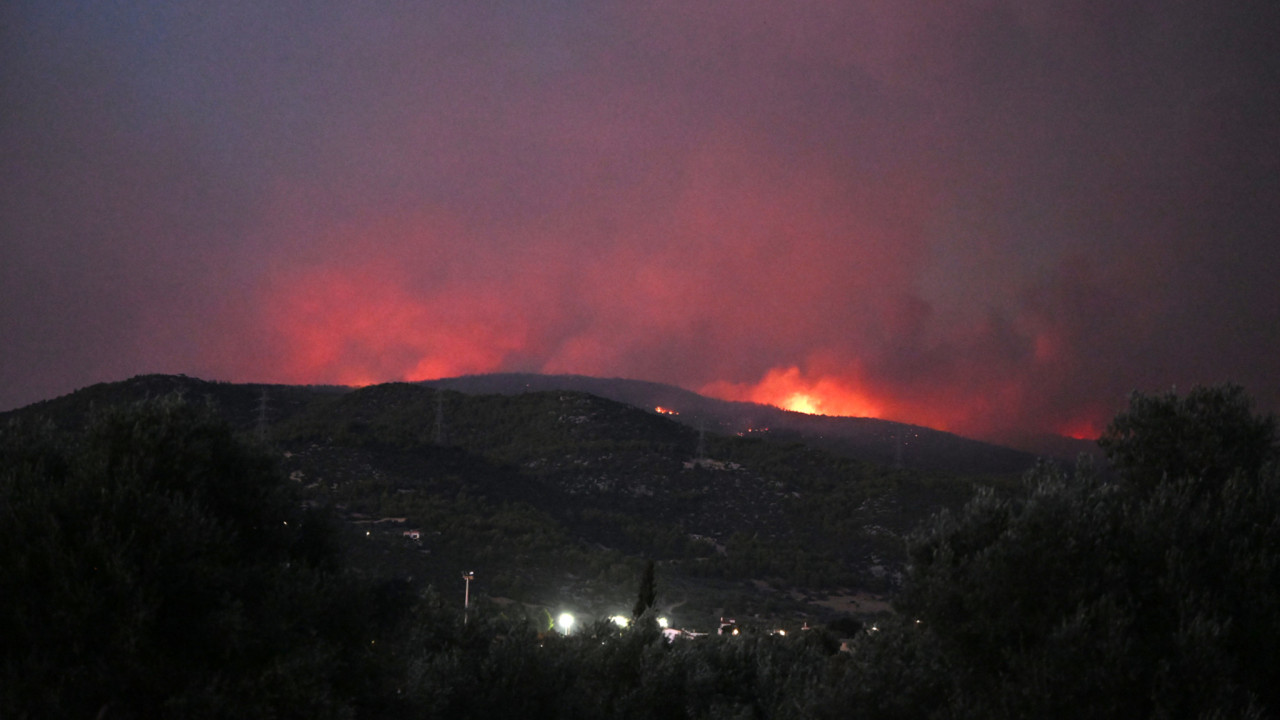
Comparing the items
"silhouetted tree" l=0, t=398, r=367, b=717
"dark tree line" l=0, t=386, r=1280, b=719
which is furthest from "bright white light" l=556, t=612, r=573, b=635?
"silhouetted tree" l=0, t=398, r=367, b=717

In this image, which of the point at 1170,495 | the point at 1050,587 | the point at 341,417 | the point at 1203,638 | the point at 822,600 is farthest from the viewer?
the point at 341,417

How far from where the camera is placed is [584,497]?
73.5 metres

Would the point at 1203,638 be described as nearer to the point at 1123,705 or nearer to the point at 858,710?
the point at 1123,705

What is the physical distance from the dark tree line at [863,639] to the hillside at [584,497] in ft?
98.0

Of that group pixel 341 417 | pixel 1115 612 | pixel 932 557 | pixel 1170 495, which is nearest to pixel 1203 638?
pixel 1115 612

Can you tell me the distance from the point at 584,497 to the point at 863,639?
200ft

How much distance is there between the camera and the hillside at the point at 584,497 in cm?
5222

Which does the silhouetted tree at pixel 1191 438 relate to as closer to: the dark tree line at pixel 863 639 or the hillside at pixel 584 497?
the dark tree line at pixel 863 639

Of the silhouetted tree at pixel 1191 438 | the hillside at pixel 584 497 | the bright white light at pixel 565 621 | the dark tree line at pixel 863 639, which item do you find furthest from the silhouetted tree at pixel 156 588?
the bright white light at pixel 565 621

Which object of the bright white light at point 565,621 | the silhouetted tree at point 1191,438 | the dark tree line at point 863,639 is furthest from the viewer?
the bright white light at point 565,621

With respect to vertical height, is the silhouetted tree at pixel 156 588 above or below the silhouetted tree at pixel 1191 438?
below

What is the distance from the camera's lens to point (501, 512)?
63031 mm

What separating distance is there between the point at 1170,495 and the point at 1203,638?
7.65ft

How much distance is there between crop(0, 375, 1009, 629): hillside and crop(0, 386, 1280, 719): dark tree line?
2987 cm
